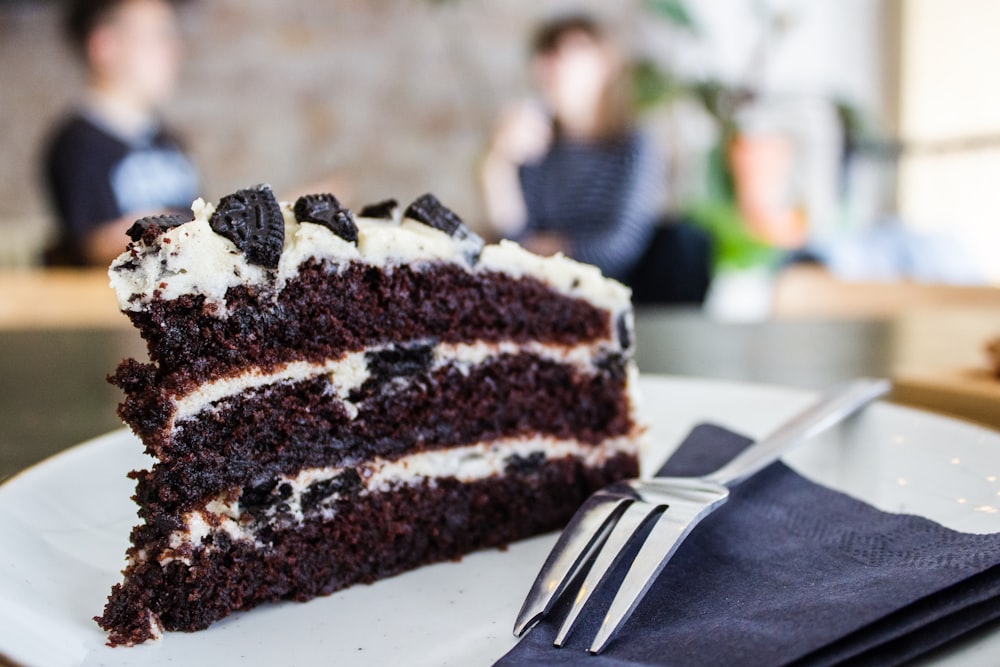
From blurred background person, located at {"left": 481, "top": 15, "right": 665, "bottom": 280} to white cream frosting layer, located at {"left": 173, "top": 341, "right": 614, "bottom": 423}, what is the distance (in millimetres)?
5515

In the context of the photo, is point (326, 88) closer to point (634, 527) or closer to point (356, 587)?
point (356, 587)

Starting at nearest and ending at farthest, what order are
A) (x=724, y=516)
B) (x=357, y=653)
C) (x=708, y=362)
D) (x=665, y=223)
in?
1. (x=357, y=653)
2. (x=724, y=516)
3. (x=708, y=362)
4. (x=665, y=223)

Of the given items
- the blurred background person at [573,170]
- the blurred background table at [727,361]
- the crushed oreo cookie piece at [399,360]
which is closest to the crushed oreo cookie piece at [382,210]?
the crushed oreo cookie piece at [399,360]

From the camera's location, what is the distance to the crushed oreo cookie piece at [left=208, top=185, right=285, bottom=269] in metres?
1.34

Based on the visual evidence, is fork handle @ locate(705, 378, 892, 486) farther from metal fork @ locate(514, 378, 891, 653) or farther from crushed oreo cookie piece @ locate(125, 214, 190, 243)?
crushed oreo cookie piece @ locate(125, 214, 190, 243)

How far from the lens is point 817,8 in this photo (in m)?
9.41

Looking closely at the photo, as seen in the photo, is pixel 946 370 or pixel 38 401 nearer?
pixel 946 370

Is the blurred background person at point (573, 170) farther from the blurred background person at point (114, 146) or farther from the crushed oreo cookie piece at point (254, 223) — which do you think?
the crushed oreo cookie piece at point (254, 223)

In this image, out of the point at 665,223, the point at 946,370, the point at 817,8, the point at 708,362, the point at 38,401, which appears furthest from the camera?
the point at 817,8

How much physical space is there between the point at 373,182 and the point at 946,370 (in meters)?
7.40

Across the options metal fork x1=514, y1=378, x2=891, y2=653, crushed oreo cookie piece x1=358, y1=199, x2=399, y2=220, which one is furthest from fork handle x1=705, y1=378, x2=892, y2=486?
crushed oreo cookie piece x1=358, y1=199, x2=399, y2=220

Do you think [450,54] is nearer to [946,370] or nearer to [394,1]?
[394,1]

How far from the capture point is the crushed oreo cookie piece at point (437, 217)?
1593mm

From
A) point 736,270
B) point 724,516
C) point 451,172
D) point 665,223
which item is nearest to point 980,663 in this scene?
point 724,516
